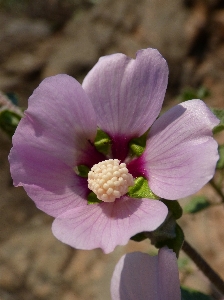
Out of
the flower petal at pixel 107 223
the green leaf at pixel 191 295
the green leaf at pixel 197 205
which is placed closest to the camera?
the flower petal at pixel 107 223

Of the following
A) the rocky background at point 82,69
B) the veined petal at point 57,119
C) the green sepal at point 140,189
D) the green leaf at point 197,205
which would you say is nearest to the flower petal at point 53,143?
the veined petal at point 57,119

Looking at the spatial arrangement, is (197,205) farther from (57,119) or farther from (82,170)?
(57,119)

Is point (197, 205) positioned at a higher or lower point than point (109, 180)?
lower

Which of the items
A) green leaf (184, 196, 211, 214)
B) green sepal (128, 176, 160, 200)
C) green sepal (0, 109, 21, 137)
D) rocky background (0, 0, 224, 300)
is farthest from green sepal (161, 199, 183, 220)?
rocky background (0, 0, 224, 300)

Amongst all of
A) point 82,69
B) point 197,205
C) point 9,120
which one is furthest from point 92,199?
point 82,69

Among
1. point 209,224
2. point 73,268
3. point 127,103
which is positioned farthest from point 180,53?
point 127,103

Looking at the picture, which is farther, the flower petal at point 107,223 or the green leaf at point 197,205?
the green leaf at point 197,205

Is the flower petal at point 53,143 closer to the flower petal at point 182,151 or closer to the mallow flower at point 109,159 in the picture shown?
the mallow flower at point 109,159
